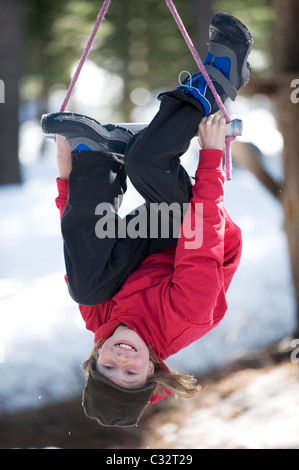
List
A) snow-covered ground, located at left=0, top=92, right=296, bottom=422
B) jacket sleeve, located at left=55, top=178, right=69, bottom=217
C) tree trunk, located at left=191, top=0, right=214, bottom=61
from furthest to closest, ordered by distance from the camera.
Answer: tree trunk, located at left=191, top=0, right=214, bottom=61
snow-covered ground, located at left=0, top=92, right=296, bottom=422
jacket sleeve, located at left=55, top=178, right=69, bottom=217

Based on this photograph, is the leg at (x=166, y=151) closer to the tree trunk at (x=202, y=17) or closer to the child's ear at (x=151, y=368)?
the child's ear at (x=151, y=368)

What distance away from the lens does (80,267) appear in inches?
55.9

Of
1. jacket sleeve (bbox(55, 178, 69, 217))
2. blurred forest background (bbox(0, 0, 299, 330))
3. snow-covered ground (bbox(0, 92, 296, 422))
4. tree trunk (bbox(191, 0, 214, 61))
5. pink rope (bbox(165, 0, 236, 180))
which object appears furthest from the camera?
tree trunk (bbox(191, 0, 214, 61))

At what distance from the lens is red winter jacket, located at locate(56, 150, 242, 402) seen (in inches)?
52.9

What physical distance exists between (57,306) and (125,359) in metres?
2.60

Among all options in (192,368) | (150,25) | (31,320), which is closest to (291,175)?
(192,368)

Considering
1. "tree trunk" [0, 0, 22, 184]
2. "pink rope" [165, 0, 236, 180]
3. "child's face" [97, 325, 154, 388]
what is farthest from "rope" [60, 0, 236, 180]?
"tree trunk" [0, 0, 22, 184]

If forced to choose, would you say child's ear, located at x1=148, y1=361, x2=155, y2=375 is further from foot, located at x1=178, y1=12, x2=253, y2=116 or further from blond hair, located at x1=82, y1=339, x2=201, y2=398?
foot, located at x1=178, y1=12, x2=253, y2=116

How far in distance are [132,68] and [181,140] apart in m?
7.14

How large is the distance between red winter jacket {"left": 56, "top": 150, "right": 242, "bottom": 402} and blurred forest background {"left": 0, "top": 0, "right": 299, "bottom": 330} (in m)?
1.72

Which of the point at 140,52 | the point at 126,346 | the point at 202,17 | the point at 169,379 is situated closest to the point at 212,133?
the point at 126,346

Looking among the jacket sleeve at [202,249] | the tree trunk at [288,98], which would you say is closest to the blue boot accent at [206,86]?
the jacket sleeve at [202,249]

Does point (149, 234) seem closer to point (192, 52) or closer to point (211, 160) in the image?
point (211, 160)

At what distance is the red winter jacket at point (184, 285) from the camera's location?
1.34m
